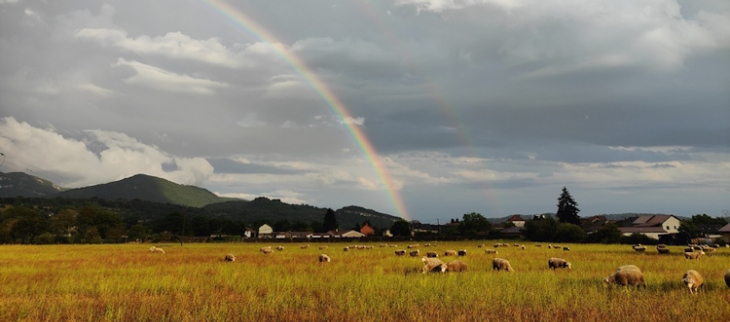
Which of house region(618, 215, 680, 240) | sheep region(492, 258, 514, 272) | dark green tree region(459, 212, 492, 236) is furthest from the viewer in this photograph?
dark green tree region(459, 212, 492, 236)

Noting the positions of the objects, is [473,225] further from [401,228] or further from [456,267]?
[456,267]

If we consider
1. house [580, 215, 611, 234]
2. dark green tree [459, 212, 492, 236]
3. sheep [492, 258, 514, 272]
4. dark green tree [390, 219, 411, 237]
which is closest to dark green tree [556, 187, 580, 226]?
house [580, 215, 611, 234]

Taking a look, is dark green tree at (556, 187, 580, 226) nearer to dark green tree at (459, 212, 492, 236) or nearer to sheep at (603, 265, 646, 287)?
dark green tree at (459, 212, 492, 236)

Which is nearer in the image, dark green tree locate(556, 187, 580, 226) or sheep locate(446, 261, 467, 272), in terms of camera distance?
sheep locate(446, 261, 467, 272)

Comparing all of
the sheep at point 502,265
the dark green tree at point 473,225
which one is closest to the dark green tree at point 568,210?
the dark green tree at point 473,225

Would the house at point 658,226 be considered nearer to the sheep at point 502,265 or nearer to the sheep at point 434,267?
the sheep at point 502,265

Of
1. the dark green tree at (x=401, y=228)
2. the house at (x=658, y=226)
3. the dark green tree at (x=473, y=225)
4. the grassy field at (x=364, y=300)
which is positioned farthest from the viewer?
the dark green tree at (x=401, y=228)

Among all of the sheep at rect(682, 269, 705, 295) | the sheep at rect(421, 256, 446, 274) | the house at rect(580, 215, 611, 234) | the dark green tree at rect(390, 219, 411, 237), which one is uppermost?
the sheep at rect(682, 269, 705, 295)

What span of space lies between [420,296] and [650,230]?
132890mm

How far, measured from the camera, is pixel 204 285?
15.7m

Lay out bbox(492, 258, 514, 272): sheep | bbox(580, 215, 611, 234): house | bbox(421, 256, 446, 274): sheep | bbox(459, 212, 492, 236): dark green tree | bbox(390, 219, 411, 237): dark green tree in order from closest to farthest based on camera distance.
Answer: bbox(421, 256, 446, 274): sheep
bbox(492, 258, 514, 272): sheep
bbox(580, 215, 611, 234): house
bbox(459, 212, 492, 236): dark green tree
bbox(390, 219, 411, 237): dark green tree

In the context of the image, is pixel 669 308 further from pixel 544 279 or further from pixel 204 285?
pixel 204 285

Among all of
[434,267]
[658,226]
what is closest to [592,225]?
[658,226]

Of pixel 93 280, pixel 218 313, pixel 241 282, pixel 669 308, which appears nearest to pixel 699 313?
pixel 669 308
